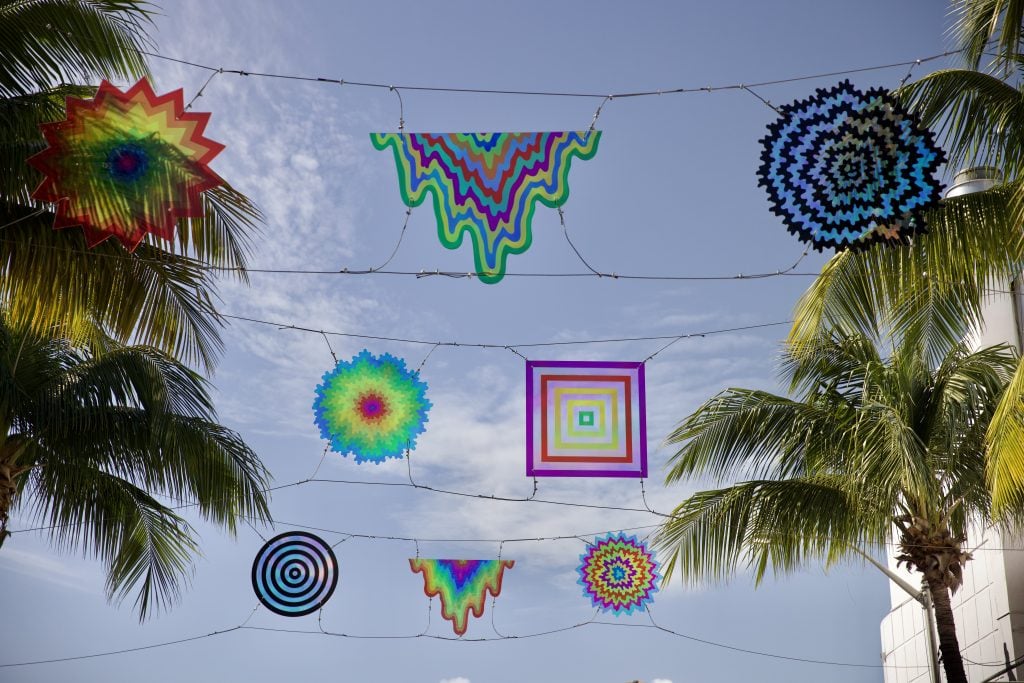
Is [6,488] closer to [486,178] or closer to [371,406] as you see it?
[371,406]

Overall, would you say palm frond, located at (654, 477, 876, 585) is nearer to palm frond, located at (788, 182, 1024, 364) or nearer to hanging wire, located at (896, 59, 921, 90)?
palm frond, located at (788, 182, 1024, 364)

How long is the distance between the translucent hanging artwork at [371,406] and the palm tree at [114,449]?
4.29 ft

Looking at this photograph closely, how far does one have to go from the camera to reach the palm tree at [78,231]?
7.90 metres

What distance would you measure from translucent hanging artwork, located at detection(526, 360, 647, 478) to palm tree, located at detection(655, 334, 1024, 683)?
1153 millimetres

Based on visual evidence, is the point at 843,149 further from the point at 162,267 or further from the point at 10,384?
the point at 10,384

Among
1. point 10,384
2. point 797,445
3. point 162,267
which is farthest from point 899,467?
point 10,384

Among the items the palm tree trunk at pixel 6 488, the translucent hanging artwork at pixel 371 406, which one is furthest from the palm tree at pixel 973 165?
the palm tree trunk at pixel 6 488

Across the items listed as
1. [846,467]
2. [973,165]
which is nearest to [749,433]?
[846,467]

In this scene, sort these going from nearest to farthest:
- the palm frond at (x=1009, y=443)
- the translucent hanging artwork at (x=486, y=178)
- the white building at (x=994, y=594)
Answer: the palm frond at (x=1009, y=443), the translucent hanging artwork at (x=486, y=178), the white building at (x=994, y=594)

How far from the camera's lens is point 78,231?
8062 mm

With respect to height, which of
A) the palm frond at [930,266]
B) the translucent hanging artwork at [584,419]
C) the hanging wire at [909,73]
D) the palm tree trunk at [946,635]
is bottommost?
the palm tree trunk at [946,635]

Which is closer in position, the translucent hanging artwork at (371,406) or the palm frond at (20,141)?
the palm frond at (20,141)

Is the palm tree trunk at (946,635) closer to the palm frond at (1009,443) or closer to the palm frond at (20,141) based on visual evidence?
the palm frond at (1009,443)

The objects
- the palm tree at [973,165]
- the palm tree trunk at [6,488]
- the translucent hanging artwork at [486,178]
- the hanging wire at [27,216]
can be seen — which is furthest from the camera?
the palm tree trunk at [6,488]
